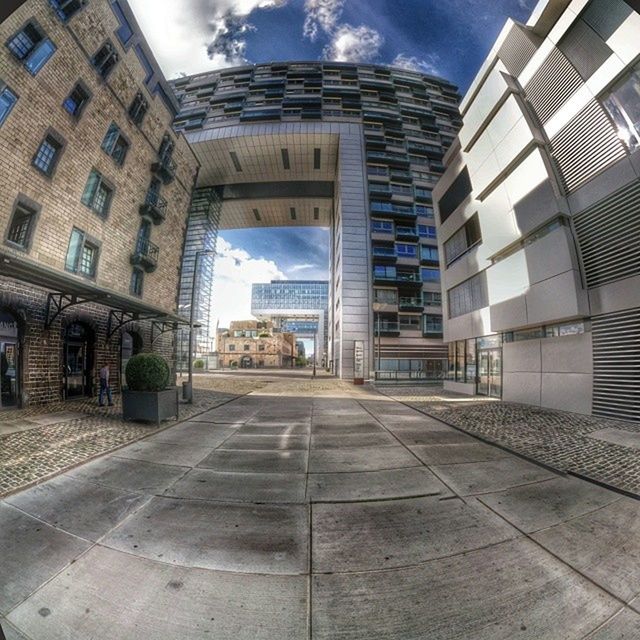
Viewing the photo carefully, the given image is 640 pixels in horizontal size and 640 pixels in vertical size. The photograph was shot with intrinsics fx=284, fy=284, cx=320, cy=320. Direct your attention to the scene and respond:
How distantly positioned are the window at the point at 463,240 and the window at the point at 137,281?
21.2 meters

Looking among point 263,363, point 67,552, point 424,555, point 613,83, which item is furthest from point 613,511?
point 263,363

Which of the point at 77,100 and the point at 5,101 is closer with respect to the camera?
the point at 5,101

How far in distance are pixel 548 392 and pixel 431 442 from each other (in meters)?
8.84

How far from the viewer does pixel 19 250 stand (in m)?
10.7

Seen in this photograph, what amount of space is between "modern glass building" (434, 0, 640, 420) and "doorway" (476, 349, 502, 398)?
80 mm

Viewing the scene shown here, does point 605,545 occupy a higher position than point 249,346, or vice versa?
point 249,346

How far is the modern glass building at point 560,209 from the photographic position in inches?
388

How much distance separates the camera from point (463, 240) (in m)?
19.7

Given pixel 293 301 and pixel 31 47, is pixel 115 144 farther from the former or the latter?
pixel 293 301

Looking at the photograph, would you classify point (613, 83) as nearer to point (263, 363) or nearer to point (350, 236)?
point (350, 236)

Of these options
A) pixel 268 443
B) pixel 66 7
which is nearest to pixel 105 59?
pixel 66 7

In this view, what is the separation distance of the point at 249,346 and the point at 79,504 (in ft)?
227

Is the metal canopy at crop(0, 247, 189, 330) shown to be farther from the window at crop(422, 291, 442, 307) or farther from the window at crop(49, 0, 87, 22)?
the window at crop(422, 291, 442, 307)

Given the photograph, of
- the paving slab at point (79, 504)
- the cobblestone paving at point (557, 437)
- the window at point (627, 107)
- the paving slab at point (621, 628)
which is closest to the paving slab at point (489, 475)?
the cobblestone paving at point (557, 437)
